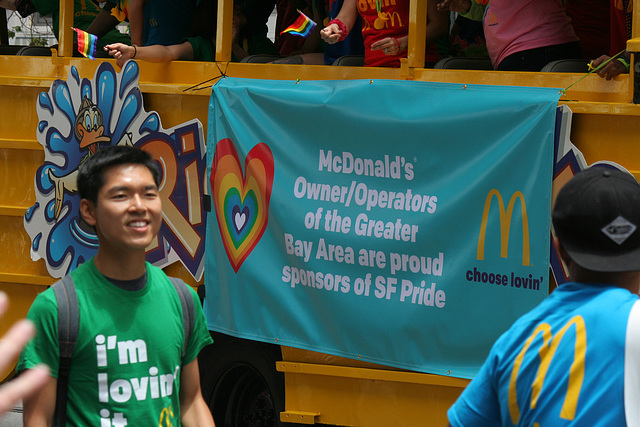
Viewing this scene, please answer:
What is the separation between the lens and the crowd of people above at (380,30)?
4531 millimetres

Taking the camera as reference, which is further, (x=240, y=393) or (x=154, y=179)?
(x=240, y=393)

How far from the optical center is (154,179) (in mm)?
2789

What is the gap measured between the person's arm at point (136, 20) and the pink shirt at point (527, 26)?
7.37ft

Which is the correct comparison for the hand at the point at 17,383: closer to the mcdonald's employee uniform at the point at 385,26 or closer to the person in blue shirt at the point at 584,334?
the person in blue shirt at the point at 584,334

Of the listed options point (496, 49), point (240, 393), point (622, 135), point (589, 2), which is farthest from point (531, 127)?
point (240, 393)

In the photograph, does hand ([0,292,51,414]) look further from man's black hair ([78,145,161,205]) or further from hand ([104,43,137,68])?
hand ([104,43,137,68])

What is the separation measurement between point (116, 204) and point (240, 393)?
9.42 feet

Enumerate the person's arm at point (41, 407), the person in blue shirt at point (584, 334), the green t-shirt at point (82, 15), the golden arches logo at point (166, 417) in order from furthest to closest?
the green t-shirt at point (82, 15) → the golden arches logo at point (166, 417) → the person's arm at point (41, 407) → the person in blue shirt at point (584, 334)

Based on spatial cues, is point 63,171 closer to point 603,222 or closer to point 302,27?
point 302,27

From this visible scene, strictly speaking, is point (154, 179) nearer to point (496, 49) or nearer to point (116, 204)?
point (116, 204)

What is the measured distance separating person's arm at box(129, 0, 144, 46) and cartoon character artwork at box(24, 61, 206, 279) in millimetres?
594

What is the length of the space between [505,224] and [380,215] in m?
0.60

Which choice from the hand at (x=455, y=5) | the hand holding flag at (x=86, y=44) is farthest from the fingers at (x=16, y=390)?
the hand holding flag at (x=86, y=44)

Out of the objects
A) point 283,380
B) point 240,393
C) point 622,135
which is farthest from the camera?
point 240,393
